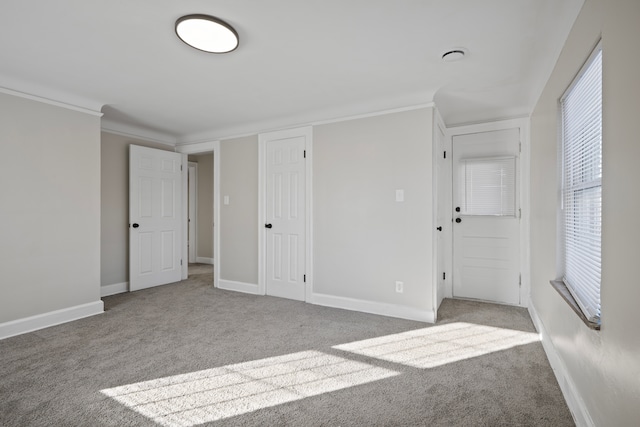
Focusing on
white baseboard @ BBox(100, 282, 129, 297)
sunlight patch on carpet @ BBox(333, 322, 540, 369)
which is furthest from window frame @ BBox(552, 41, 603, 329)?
white baseboard @ BBox(100, 282, 129, 297)

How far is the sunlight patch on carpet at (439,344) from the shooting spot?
251 cm

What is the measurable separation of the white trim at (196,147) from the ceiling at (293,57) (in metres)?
0.89

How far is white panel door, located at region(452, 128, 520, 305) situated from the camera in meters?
3.88

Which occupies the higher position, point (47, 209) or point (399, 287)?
point (47, 209)

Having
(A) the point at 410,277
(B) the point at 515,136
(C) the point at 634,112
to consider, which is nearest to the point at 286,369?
(A) the point at 410,277

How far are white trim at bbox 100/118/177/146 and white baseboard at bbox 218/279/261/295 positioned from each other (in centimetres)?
237

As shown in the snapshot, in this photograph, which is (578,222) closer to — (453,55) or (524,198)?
(453,55)

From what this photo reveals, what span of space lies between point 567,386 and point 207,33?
10.2 feet

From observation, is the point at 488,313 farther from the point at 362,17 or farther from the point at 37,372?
the point at 37,372

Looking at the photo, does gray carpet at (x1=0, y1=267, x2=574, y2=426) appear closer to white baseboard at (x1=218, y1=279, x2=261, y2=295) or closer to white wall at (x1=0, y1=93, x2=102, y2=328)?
white wall at (x1=0, y1=93, x2=102, y2=328)

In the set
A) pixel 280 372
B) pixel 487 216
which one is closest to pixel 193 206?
pixel 280 372

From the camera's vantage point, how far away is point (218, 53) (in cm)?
245

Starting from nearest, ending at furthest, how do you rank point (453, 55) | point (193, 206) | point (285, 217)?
1. point (453, 55)
2. point (285, 217)
3. point (193, 206)

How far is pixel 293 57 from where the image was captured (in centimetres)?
255
